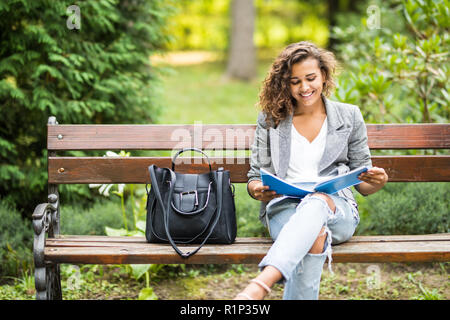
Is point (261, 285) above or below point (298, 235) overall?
below

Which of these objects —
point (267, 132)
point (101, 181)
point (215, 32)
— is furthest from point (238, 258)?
point (215, 32)

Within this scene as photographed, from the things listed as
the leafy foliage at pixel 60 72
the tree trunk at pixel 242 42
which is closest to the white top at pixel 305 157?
the leafy foliage at pixel 60 72

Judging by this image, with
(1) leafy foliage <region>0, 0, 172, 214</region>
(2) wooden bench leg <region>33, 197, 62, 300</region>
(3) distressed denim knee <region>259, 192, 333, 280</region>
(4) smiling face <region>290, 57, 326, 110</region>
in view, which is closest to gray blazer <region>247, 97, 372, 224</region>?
(4) smiling face <region>290, 57, 326, 110</region>

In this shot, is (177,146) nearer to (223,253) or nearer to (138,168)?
(138,168)

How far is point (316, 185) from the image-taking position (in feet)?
8.40

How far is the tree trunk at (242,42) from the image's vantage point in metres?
12.8

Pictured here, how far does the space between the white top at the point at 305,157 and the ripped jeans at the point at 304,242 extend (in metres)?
0.27

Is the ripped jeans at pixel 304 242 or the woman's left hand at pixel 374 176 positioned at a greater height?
the woman's left hand at pixel 374 176

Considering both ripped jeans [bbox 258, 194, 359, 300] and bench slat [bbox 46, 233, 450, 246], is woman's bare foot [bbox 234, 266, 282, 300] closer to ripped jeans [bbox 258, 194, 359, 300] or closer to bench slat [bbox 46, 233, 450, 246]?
ripped jeans [bbox 258, 194, 359, 300]

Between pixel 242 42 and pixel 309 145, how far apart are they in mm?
10639

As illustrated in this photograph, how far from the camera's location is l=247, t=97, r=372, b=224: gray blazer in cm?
293

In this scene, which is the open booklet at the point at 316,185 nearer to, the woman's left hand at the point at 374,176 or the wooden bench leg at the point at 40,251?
the woman's left hand at the point at 374,176

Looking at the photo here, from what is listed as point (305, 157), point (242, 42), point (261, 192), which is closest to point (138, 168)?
point (261, 192)

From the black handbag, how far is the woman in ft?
0.69
